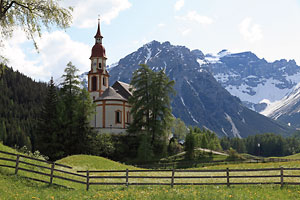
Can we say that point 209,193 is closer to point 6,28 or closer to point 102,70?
point 6,28

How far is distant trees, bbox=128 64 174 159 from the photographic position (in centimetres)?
6219

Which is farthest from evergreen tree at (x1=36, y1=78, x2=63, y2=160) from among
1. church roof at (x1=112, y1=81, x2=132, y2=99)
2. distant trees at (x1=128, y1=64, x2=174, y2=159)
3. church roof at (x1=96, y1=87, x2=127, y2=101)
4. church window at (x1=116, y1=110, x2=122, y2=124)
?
church roof at (x1=112, y1=81, x2=132, y2=99)

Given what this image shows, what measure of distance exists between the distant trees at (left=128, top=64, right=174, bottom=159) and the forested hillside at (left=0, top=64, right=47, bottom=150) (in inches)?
2990

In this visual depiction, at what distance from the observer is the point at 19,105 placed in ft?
539

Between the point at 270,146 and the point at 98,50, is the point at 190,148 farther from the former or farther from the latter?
the point at 270,146

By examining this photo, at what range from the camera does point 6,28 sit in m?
20.1

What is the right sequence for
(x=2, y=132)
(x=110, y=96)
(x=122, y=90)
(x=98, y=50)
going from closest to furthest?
1. (x=110, y=96)
2. (x=122, y=90)
3. (x=98, y=50)
4. (x=2, y=132)

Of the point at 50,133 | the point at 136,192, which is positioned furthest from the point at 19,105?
the point at 136,192

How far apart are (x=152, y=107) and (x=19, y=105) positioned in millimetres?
119585

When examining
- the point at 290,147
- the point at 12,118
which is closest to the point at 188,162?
the point at 12,118

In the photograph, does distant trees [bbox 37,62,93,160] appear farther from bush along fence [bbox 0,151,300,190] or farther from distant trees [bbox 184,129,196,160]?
bush along fence [bbox 0,151,300,190]

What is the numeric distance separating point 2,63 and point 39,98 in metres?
159

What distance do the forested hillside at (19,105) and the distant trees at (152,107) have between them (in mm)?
75934

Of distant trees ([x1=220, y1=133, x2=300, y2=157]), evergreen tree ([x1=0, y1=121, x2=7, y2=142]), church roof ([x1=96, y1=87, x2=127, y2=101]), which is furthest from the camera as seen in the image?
distant trees ([x1=220, y1=133, x2=300, y2=157])
